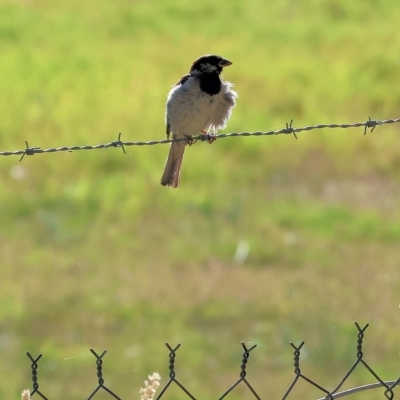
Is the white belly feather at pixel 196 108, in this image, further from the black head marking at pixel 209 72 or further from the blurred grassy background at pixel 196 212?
the blurred grassy background at pixel 196 212

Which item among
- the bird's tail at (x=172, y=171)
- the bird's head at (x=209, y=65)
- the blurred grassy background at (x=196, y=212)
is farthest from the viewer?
the blurred grassy background at (x=196, y=212)

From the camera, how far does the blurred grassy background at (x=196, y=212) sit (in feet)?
25.0

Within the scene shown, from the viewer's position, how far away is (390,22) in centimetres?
1816

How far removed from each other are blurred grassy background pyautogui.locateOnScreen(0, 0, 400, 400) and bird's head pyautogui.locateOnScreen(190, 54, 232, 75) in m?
1.63

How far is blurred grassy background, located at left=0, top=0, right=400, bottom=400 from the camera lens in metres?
7.62

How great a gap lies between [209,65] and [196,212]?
5.29m

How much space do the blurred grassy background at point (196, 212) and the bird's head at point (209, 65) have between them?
1.63 m

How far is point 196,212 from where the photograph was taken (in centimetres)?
1052

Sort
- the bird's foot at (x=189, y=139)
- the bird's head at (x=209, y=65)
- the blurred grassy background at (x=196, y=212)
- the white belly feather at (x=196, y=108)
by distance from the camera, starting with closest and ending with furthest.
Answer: the bird's foot at (x=189, y=139), the white belly feather at (x=196, y=108), the bird's head at (x=209, y=65), the blurred grassy background at (x=196, y=212)

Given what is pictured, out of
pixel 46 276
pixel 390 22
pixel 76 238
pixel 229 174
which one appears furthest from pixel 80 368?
pixel 390 22

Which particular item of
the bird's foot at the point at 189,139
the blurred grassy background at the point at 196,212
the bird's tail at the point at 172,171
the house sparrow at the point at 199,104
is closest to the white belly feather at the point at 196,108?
the house sparrow at the point at 199,104

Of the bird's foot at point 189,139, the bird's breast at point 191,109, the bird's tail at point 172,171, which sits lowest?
the bird's tail at point 172,171

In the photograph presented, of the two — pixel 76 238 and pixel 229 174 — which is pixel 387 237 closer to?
pixel 229 174

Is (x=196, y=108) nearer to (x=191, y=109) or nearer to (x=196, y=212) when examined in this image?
(x=191, y=109)
